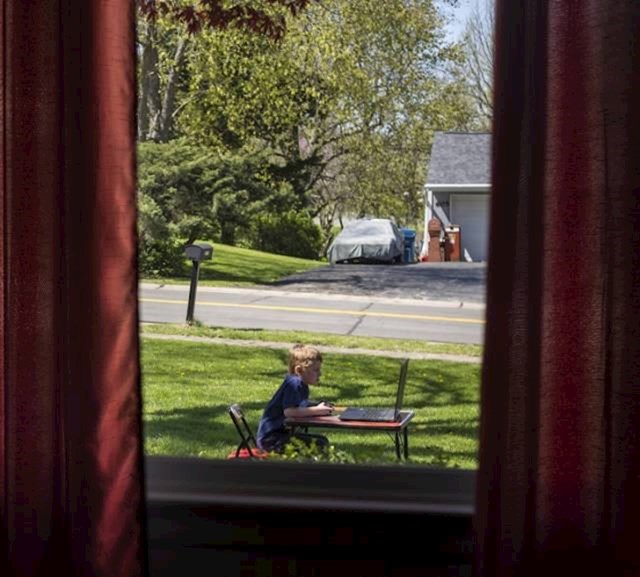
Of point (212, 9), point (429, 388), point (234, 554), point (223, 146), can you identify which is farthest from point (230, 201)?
→ point (234, 554)

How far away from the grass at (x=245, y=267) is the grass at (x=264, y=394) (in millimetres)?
191

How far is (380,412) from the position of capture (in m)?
2.51

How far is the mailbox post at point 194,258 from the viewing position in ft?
8.08

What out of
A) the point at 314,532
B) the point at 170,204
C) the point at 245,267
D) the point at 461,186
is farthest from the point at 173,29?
the point at 314,532

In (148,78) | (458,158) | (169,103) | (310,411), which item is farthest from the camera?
(169,103)

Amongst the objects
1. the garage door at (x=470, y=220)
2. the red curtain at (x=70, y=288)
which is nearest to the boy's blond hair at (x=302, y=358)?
the garage door at (x=470, y=220)

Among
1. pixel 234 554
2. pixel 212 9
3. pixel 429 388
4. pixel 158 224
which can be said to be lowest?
pixel 234 554

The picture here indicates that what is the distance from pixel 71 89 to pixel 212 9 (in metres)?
0.91

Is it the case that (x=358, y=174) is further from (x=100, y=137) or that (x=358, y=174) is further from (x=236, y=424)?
(x=100, y=137)

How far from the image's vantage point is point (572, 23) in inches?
53.2

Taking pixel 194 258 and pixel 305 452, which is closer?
pixel 305 452

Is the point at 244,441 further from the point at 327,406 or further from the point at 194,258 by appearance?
the point at 194,258

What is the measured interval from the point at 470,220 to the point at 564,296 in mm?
554

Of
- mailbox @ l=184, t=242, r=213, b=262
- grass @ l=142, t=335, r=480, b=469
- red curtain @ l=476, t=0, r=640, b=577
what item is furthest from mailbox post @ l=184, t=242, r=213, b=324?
red curtain @ l=476, t=0, r=640, b=577
